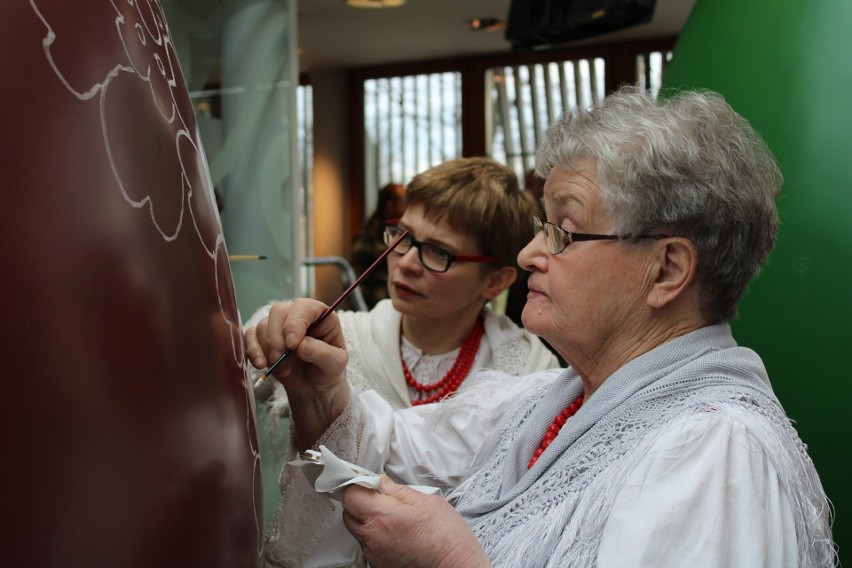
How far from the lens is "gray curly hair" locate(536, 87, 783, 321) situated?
1062 mm

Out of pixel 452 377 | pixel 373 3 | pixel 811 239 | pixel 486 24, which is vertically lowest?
pixel 452 377

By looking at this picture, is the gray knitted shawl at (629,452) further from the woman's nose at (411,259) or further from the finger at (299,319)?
the woman's nose at (411,259)

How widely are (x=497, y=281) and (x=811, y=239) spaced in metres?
0.66

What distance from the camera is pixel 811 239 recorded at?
1.40 metres

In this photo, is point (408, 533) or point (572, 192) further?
point (572, 192)

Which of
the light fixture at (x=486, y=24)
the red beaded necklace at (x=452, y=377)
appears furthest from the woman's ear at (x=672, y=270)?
the light fixture at (x=486, y=24)

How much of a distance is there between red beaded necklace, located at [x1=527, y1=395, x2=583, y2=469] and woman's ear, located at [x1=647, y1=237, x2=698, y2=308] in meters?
0.21

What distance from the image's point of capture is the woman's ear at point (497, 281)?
1.89 metres

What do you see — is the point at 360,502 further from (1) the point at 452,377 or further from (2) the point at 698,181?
(1) the point at 452,377

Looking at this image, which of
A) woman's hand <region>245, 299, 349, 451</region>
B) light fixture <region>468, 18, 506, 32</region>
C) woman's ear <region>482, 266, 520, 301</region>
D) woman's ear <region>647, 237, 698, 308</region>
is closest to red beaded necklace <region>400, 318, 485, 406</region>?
woman's ear <region>482, 266, 520, 301</region>

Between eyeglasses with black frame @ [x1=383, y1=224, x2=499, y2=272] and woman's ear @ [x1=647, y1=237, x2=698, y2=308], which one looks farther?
eyeglasses with black frame @ [x1=383, y1=224, x2=499, y2=272]

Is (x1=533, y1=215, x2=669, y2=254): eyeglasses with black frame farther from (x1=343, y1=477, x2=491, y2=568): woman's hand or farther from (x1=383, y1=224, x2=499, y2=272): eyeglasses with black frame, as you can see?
(x1=383, y1=224, x2=499, y2=272): eyeglasses with black frame

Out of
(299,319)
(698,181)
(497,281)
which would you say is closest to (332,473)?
(299,319)

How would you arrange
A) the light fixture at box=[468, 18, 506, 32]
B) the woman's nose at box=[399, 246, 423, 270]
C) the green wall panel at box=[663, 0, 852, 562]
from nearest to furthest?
1. the green wall panel at box=[663, 0, 852, 562]
2. the woman's nose at box=[399, 246, 423, 270]
3. the light fixture at box=[468, 18, 506, 32]
